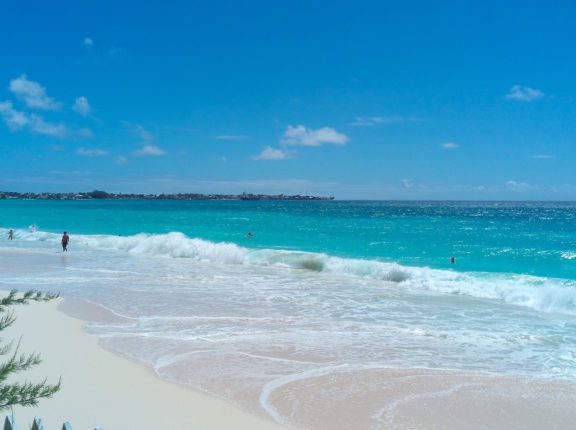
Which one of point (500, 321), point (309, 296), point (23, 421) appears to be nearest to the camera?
point (23, 421)

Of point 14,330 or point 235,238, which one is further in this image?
point 235,238

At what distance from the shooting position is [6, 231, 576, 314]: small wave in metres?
18.0

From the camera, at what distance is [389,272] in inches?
936

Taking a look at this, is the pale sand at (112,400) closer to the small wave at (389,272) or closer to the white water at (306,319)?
the white water at (306,319)

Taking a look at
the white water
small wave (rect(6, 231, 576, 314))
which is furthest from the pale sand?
small wave (rect(6, 231, 576, 314))

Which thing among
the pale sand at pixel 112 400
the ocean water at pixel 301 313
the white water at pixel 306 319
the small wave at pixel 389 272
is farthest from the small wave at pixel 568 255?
the pale sand at pixel 112 400

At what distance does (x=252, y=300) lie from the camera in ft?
54.5

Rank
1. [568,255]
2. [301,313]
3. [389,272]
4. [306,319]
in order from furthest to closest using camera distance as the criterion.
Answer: [568,255], [389,272], [301,313], [306,319]

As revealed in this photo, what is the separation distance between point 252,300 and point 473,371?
27.4 ft

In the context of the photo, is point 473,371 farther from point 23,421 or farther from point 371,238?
point 371,238

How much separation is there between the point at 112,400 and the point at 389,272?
58.1ft

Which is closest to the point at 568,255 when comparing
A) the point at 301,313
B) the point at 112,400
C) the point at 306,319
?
the point at 301,313

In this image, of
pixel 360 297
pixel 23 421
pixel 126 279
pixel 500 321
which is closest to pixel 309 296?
pixel 360 297

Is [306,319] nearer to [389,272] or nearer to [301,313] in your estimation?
[301,313]
